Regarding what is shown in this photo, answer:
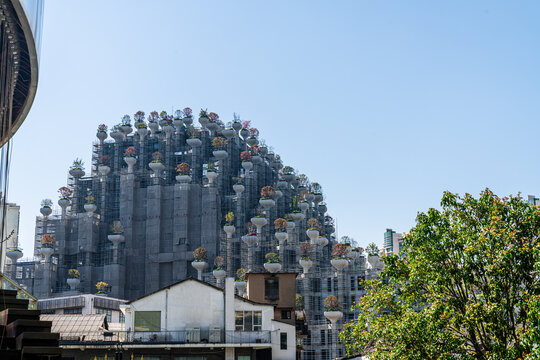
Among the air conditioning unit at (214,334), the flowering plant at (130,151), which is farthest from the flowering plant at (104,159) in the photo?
the air conditioning unit at (214,334)

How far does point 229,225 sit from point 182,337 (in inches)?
2251

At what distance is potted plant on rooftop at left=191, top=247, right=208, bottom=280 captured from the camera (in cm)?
10388

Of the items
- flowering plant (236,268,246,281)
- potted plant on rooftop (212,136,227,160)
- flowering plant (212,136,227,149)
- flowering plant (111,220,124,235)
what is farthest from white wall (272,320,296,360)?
flowering plant (212,136,227,149)

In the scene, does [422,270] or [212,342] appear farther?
[212,342]

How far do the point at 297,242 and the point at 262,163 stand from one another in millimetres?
22563

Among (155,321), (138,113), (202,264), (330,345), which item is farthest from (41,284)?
(155,321)

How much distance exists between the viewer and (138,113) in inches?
5123

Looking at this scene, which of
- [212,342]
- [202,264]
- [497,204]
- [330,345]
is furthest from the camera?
[202,264]

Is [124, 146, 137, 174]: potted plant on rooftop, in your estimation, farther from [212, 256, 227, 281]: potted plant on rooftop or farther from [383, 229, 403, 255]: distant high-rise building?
[383, 229, 403, 255]: distant high-rise building

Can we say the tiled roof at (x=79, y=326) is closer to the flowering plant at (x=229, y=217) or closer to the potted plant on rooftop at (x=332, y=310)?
the potted plant on rooftop at (x=332, y=310)

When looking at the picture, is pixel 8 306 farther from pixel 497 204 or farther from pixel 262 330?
pixel 262 330

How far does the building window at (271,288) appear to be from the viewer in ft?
229

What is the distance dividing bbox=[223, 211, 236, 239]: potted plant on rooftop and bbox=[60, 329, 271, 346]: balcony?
179ft

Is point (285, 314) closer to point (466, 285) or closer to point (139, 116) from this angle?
point (466, 285)
